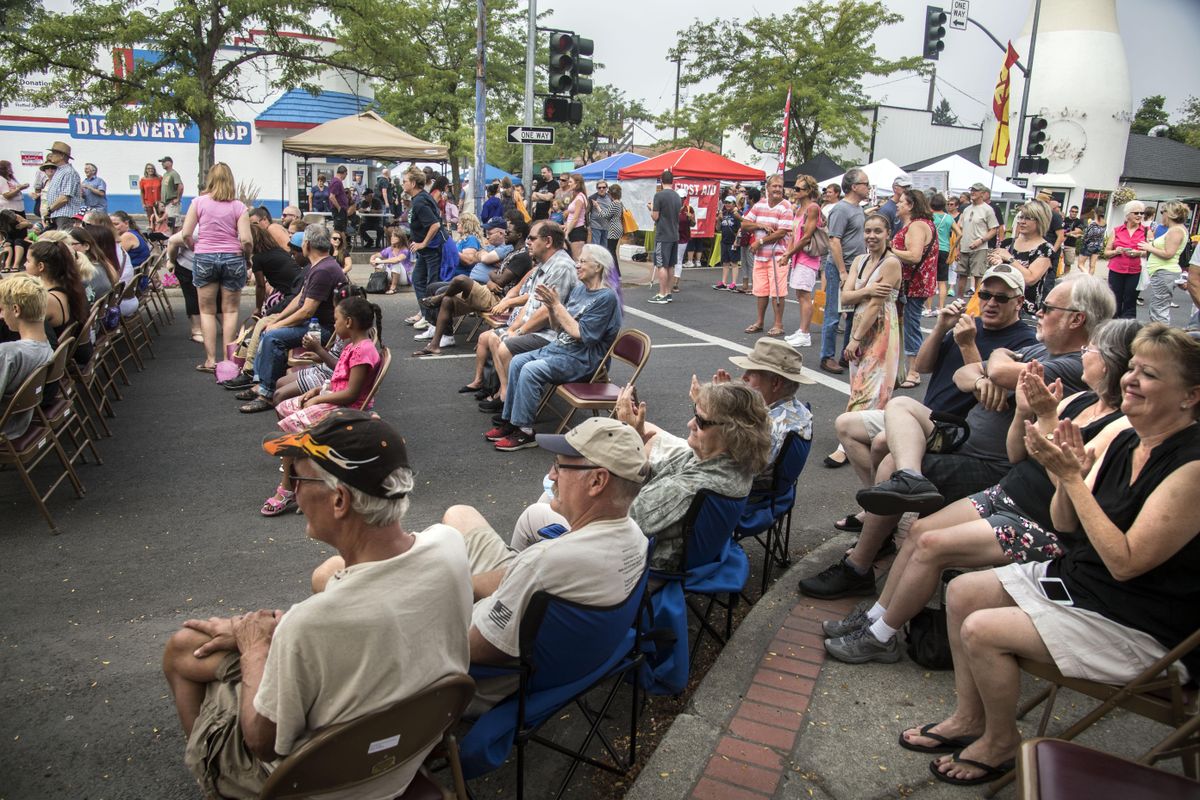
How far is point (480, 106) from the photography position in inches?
549

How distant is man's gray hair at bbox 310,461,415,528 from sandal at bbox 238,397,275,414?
522 centimetres

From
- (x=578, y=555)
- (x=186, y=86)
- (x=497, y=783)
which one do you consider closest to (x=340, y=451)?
(x=578, y=555)

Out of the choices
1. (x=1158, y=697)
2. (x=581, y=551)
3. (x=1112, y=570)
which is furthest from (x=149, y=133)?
(x=1158, y=697)

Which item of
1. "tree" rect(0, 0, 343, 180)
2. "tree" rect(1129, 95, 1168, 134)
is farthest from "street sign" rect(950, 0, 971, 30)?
"tree" rect(1129, 95, 1168, 134)

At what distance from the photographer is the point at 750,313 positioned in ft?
41.8

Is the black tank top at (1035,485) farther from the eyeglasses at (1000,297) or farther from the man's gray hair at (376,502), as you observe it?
the man's gray hair at (376,502)

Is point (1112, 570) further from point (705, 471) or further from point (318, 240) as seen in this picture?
point (318, 240)

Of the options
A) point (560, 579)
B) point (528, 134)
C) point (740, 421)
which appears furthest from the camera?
point (528, 134)

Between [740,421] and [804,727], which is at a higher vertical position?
[740,421]

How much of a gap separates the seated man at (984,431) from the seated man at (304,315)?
4670 millimetres

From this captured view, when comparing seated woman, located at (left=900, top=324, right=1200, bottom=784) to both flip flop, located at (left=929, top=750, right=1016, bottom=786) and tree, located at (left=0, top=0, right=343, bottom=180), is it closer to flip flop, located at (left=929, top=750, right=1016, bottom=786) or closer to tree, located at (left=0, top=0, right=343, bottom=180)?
flip flop, located at (left=929, top=750, right=1016, bottom=786)

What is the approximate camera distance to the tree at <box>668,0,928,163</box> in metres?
28.6

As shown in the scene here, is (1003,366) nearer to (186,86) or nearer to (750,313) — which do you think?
(750,313)

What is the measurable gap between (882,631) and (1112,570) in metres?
1.11
